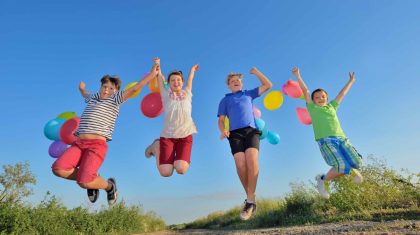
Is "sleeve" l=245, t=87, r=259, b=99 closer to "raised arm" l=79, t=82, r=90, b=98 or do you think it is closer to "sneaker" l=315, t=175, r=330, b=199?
"sneaker" l=315, t=175, r=330, b=199

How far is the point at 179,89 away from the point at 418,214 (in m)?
7.10

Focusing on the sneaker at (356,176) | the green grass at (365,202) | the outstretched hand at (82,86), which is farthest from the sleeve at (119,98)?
the green grass at (365,202)

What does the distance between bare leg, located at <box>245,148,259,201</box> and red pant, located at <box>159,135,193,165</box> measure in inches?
32.5

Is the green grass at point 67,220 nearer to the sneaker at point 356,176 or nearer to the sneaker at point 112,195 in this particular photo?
the sneaker at point 112,195

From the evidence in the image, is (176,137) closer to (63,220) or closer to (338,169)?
(338,169)

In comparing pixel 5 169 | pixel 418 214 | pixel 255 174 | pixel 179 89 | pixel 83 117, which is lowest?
pixel 418 214

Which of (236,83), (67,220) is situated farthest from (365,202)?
(67,220)

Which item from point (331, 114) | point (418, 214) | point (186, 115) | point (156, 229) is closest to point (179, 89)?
point (186, 115)

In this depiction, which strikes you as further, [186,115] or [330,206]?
[330,206]

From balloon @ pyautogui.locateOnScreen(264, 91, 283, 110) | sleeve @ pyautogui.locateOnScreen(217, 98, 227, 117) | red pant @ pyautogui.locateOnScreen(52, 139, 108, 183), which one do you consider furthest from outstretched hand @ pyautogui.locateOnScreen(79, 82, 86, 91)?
balloon @ pyautogui.locateOnScreen(264, 91, 283, 110)

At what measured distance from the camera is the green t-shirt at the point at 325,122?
17.9ft

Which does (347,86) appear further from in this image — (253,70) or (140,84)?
(140,84)

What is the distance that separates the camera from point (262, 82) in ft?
17.1

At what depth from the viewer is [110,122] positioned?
5.02 meters
